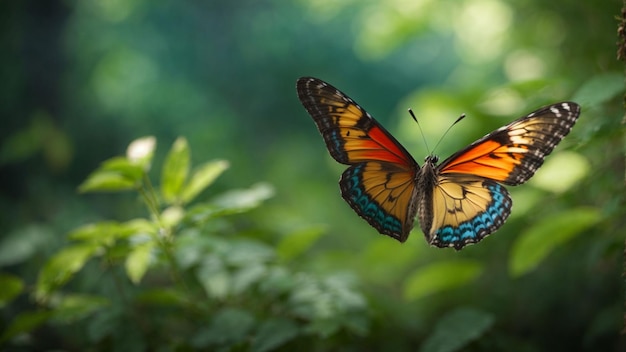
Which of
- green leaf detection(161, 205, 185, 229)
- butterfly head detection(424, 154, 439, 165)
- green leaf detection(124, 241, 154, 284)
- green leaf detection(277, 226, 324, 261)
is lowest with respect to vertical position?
butterfly head detection(424, 154, 439, 165)

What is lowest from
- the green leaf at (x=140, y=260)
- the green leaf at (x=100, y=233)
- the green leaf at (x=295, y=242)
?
the green leaf at (x=295, y=242)

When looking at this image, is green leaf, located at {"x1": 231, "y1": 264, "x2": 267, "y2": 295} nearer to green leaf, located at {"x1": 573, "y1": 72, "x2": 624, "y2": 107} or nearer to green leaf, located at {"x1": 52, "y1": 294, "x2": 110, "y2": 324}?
green leaf, located at {"x1": 52, "y1": 294, "x2": 110, "y2": 324}

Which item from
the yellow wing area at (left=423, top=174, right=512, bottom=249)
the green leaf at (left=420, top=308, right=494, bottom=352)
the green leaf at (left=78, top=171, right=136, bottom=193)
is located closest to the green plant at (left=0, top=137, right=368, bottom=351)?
the green leaf at (left=78, top=171, right=136, bottom=193)

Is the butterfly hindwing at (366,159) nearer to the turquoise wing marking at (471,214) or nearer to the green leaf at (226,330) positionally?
the turquoise wing marking at (471,214)

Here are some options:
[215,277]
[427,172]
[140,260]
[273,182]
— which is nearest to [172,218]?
[140,260]

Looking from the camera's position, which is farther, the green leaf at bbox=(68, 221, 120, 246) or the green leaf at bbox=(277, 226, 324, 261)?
the green leaf at bbox=(277, 226, 324, 261)

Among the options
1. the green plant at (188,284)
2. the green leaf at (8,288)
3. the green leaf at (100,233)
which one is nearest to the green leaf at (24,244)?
the green plant at (188,284)

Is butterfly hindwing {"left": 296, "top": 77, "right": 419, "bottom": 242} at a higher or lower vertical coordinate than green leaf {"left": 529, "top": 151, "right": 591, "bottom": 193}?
higher

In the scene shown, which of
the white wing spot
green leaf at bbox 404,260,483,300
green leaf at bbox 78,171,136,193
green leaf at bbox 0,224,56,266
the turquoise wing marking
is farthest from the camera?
green leaf at bbox 0,224,56,266
